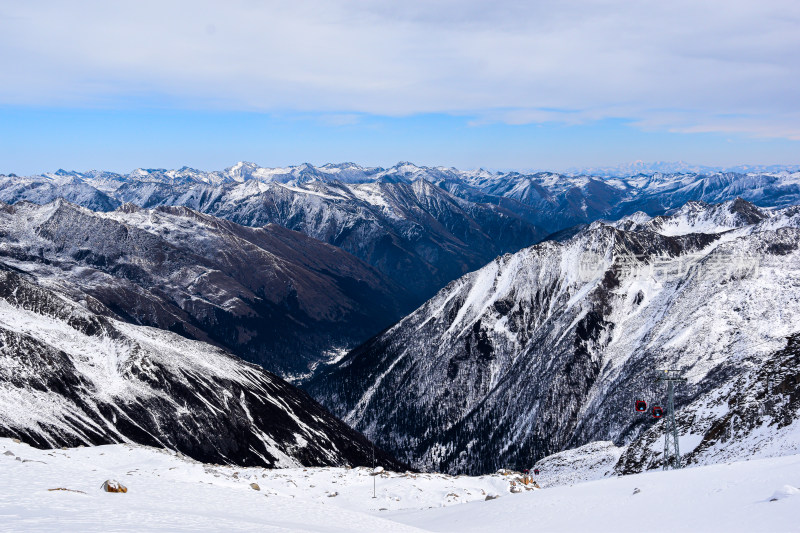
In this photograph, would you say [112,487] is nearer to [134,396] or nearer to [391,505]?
[391,505]

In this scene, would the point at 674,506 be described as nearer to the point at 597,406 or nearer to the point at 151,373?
the point at 151,373

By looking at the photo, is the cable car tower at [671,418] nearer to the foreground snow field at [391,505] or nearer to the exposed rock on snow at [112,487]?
the foreground snow field at [391,505]

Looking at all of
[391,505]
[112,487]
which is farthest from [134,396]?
[112,487]

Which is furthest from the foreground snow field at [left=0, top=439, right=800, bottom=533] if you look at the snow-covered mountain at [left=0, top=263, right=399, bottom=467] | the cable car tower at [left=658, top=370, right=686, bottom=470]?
the snow-covered mountain at [left=0, top=263, right=399, bottom=467]

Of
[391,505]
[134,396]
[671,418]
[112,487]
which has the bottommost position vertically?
[134,396]

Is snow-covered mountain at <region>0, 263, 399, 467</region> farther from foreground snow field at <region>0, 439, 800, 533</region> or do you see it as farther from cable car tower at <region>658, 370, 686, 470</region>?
cable car tower at <region>658, 370, 686, 470</region>

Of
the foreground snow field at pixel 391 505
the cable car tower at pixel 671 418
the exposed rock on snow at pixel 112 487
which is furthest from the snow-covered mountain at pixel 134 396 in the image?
the cable car tower at pixel 671 418

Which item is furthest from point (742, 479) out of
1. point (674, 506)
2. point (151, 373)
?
point (151, 373)
